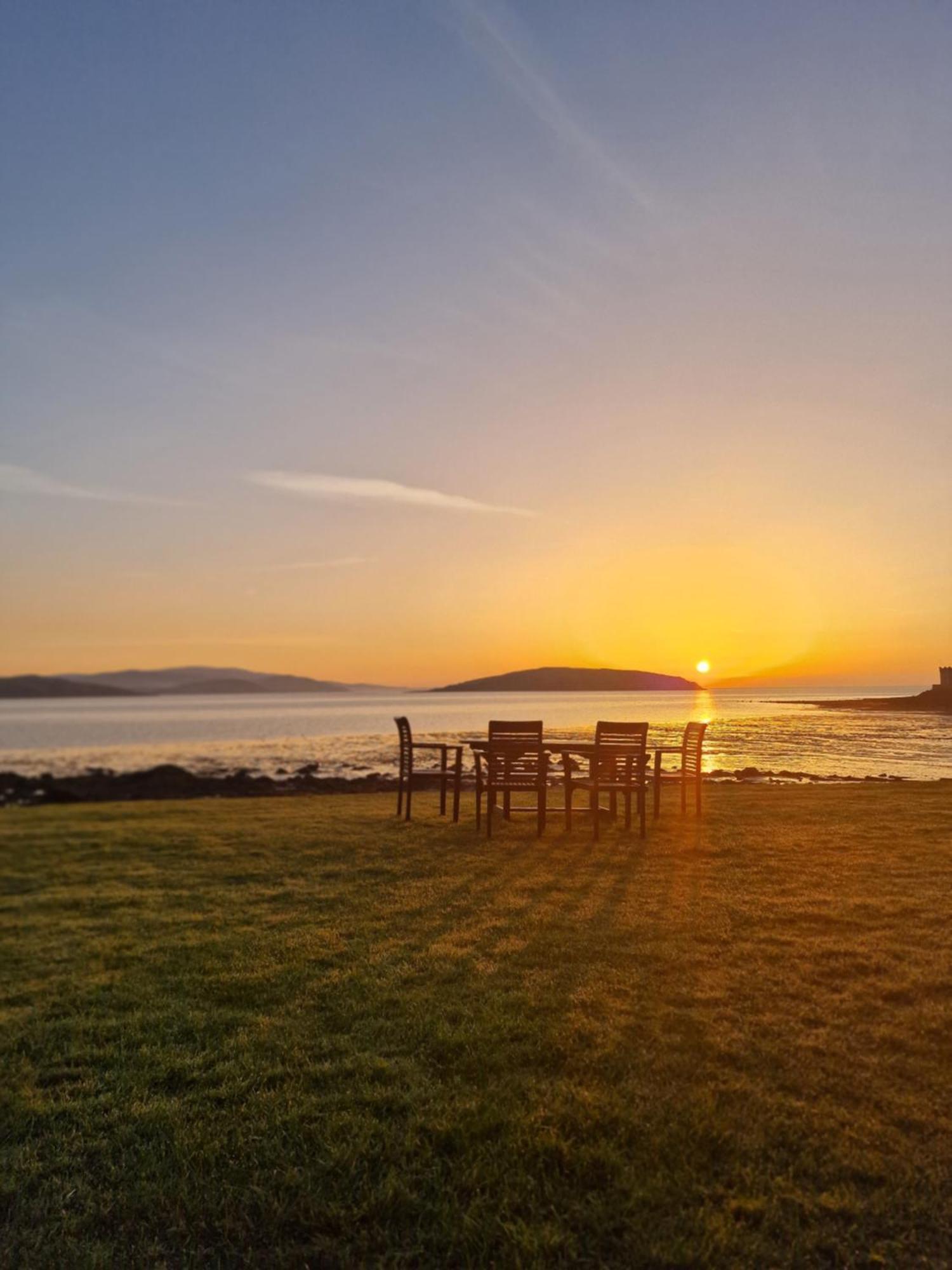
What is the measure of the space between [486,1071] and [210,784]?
A: 73.2 ft

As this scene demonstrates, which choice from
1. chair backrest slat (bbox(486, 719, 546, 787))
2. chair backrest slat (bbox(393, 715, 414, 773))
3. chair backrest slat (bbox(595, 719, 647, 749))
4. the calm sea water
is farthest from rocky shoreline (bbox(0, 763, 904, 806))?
chair backrest slat (bbox(595, 719, 647, 749))

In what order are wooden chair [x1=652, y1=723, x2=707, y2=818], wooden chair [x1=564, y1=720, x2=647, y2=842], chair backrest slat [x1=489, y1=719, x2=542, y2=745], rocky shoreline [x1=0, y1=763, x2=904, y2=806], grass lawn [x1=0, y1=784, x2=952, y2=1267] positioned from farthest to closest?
rocky shoreline [x1=0, y1=763, x2=904, y2=806], wooden chair [x1=652, y1=723, x2=707, y2=818], chair backrest slat [x1=489, y1=719, x2=542, y2=745], wooden chair [x1=564, y1=720, x2=647, y2=842], grass lawn [x1=0, y1=784, x2=952, y2=1267]

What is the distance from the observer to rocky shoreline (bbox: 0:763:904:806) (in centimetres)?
2200

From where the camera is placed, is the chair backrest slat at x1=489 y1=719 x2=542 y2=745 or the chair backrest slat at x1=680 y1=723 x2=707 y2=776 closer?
the chair backrest slat at x1=489 y1=719 x2=542 y2=745

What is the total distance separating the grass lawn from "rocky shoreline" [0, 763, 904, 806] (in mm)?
13065

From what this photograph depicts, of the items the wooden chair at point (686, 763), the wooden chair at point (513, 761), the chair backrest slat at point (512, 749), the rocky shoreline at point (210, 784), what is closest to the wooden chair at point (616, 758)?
the wooden chair at point (513, 761)

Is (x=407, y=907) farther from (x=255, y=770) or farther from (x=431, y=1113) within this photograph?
(x=255, y=770)

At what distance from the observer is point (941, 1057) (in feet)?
14.9

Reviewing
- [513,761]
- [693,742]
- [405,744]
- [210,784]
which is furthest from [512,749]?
[210,784]

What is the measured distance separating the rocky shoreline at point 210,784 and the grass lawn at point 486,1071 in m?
13.1

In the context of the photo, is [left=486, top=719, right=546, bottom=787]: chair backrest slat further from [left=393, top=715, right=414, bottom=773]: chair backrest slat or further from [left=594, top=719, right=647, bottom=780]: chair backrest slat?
[left=393, top=715, right=414, bottom=773]: chair backrest slat

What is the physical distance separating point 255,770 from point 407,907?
24323 millimetres

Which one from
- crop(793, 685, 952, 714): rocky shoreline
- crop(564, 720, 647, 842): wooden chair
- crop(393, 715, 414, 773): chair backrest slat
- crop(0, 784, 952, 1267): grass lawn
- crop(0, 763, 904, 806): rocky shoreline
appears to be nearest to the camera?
crop(0, 784, 952, 1267): grass lawn

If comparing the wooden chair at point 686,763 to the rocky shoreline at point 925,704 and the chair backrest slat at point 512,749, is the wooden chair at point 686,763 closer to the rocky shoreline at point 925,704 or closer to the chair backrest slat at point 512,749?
the chair backrest slat at point 512,749
